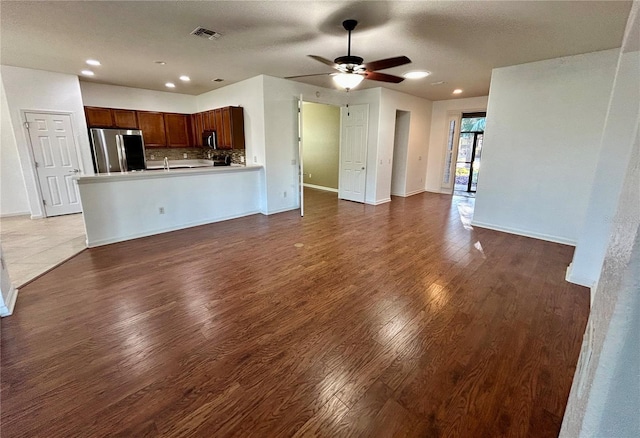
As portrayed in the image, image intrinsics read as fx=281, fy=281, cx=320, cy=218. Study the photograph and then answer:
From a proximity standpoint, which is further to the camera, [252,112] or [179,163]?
[179,163]

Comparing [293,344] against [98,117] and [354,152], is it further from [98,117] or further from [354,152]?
[98,117]

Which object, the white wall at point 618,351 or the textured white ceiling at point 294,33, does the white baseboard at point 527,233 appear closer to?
the textured white ceiling at point 294,33

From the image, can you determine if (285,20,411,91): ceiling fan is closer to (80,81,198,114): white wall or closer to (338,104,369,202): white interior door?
(338,104,369,202): white interior door

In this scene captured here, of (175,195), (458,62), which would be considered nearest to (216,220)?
(175,195)

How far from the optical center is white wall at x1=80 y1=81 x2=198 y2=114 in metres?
6.05

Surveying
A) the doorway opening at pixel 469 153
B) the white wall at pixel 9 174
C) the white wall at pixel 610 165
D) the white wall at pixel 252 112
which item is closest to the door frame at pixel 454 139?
the doorway opening at pixel 469 153

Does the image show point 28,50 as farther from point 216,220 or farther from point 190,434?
point 190,434

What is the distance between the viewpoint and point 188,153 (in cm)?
784

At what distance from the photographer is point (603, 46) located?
3.50 meters

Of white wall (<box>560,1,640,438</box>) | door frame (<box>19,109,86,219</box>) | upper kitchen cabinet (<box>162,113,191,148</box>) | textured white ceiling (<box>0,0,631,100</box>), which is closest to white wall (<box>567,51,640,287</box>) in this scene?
textured white ceiling (<box>0,0,631,100</box>)

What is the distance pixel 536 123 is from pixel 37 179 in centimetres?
866

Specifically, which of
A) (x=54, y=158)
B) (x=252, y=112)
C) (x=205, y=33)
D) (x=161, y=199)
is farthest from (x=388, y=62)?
(x=54, y=158)

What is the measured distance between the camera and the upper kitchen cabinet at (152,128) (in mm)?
6668

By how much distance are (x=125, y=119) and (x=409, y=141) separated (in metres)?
6.88
